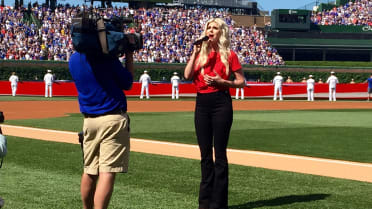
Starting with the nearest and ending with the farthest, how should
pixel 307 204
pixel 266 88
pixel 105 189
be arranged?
pixel 105 189
pixel 307 204
pixel 266 88

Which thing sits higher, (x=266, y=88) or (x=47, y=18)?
(x=47, y=18)

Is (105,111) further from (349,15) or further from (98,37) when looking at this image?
(349,15)

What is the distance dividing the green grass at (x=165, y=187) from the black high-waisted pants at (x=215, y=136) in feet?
1.46

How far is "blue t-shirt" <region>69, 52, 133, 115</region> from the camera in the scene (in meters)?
5.32

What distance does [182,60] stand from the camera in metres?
56.7

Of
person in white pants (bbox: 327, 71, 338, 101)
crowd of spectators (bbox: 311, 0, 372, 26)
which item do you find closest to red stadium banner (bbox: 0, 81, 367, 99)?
person in white pants (bbox: 327, 71, 338, 101)

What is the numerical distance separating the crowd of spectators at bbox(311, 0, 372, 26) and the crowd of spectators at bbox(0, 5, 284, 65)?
1505cm

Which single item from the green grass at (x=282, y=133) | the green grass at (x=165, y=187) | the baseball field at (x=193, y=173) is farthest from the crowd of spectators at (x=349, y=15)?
the green grass at (x=165, y=187)

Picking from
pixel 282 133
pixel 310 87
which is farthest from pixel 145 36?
pixel 282 133

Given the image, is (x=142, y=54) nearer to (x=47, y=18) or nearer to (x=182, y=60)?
(x=182, y=60)

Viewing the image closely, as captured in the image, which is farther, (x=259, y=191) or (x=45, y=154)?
(x=45, y=154)

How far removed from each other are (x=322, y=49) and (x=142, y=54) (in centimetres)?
3058

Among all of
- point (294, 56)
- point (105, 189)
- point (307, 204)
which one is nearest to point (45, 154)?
point (307, 204)

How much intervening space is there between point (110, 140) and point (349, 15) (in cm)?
8178
